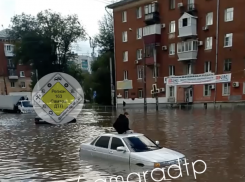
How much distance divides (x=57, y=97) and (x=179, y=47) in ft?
78.5

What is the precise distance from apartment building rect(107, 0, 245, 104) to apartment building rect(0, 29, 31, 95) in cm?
3669

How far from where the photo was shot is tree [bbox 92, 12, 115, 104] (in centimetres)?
5581

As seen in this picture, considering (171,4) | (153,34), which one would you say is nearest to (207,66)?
(153,34)

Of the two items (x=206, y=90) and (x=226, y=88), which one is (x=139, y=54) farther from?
(x=226, y=88)

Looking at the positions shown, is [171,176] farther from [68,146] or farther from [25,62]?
[25,62]

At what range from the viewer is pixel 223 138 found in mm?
14617

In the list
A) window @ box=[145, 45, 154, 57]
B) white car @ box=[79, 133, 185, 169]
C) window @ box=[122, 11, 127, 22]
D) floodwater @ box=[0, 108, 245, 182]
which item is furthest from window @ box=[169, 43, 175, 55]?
white car @ box=[79, 133, 185, 169]

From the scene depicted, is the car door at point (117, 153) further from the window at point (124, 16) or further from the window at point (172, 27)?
the window at point (124, 16)

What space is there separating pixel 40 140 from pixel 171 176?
10150mm

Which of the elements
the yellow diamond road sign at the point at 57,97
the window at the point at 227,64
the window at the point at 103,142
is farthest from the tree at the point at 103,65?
the window at the point at 103,142

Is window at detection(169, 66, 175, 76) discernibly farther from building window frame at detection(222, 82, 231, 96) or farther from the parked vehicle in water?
the parked vehicle in water

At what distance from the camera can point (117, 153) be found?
9688 millimetres

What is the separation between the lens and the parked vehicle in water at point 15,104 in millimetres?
41725

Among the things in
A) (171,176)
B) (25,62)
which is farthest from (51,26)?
(171,176)
